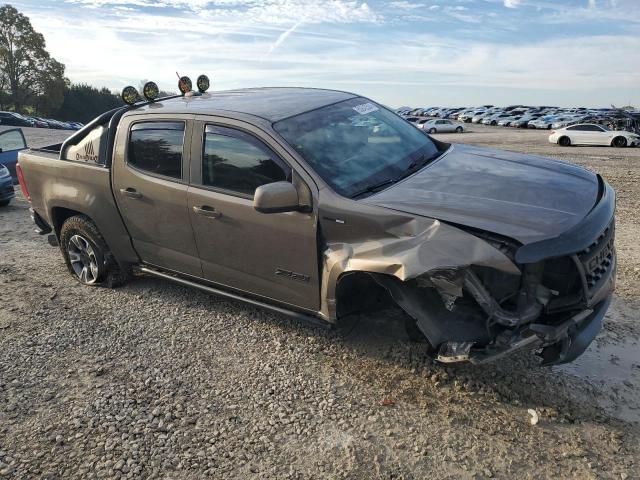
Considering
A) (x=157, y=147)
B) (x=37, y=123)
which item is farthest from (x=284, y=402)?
(x=37, y=123)

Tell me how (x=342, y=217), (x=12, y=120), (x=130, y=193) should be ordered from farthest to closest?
(x=12, y=120), (x=130, y=193), (x=342, y=217)

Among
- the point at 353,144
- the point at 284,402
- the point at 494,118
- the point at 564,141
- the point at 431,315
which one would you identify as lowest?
the point at 494,118

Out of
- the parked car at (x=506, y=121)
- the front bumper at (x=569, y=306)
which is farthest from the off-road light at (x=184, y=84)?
the parked car at (x=506, y=121)

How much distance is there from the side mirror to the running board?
2.78 ft

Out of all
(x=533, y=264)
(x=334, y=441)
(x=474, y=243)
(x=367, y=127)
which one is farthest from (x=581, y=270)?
(x=367, y=127)

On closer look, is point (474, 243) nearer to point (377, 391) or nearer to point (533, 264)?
point (533, 264)

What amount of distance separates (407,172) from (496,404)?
5.47 ft

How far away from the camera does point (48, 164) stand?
16.6ft

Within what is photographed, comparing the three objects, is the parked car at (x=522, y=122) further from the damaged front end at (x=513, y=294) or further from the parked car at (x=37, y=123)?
the damaged front end at (x=513, y=294)

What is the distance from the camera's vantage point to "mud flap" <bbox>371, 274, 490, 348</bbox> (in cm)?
306

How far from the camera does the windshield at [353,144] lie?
3486 millimetres

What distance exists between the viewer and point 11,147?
1063cm

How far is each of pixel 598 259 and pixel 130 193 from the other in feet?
11.7

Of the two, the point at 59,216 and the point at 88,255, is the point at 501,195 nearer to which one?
the point at 88,255
